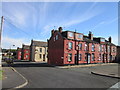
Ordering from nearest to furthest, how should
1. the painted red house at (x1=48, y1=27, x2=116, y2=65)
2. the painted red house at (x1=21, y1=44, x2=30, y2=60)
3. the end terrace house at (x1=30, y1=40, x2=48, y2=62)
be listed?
the painted red house at (x1=48, y1=27, x2=116, y2=65)
the end terrace house at (x1=30, y1=40, x2=48, y2=62)
the painted red house at (x1=21, y1=44, x2=30, y2=60)

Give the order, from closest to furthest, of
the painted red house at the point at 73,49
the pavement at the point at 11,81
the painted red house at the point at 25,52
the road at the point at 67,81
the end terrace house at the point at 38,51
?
1. the pavement at the point at 11,81
2. the road at the point at 67,81
3. the painted red house at the point at 73,49
4. the end terrace house at the point at 38,51
5. the painted red house at the point at 25,52

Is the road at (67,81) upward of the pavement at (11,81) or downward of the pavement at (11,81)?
downward

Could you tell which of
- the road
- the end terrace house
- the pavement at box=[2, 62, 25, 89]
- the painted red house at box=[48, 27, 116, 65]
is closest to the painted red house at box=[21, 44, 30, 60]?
the end terrace house

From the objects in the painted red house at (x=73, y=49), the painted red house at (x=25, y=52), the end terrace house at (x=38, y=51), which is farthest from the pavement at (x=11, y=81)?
the painted red house at (x=25, y=52)

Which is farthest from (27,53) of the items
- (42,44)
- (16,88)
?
(16,88)

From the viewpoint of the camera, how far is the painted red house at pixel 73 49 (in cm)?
3011

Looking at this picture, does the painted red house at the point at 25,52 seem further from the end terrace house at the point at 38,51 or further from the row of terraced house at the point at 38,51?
the end terrace house at the point at 38,51

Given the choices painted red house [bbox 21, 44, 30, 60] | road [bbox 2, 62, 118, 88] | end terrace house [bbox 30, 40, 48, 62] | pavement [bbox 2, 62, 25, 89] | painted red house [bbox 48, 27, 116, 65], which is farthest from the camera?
painted red house [bbox 21, 44, 30, 60]

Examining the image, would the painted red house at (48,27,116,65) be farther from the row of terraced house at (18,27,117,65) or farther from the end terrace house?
the end terrace house

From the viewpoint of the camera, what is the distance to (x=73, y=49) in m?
31.2

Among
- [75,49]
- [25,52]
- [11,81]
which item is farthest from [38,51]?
[11,81]

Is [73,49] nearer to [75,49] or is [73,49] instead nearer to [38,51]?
[75,49]

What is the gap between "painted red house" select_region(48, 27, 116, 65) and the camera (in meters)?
30.1

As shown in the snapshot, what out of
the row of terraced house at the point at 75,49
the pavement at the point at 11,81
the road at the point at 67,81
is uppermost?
the row of terraced house at the point at 75,49
